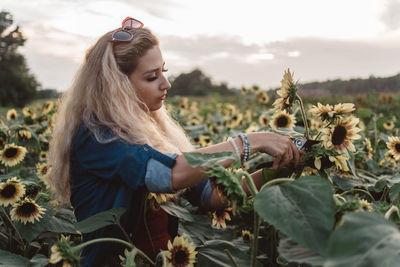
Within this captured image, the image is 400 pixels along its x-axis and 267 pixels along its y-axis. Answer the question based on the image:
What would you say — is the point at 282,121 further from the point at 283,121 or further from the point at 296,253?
the point at 296,253

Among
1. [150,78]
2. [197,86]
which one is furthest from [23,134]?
[197,86]

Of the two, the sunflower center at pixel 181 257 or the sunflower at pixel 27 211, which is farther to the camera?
the sunflower at pixel 27 211

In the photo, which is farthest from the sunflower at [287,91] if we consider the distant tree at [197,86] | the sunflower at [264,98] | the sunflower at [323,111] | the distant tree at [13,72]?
the distant tree at [13,72]

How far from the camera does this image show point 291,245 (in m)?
1.04

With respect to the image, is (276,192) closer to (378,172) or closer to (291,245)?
(291,245)

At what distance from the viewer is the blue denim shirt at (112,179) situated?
4.94ft

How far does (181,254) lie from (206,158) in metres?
0.51

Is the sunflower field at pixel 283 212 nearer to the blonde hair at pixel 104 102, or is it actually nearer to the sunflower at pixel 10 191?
the sunflower at pixel 10 191

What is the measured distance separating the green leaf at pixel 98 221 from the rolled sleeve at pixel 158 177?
0.14m

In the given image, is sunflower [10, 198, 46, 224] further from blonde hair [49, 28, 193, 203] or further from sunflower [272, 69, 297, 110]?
sunflower [272, 69, 297, 110]

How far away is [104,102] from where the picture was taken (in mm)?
1941

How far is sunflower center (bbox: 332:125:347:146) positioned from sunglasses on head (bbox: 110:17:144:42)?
104 centimetres

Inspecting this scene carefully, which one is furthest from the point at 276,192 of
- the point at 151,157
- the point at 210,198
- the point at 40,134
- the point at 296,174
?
the point at 40,134

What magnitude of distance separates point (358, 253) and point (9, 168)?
113 inches
